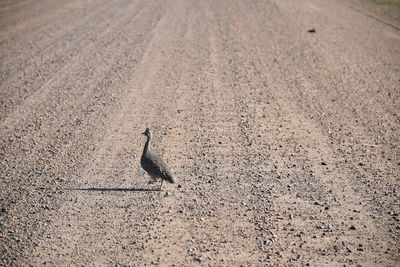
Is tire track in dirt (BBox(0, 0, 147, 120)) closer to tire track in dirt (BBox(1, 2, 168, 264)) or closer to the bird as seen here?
tire track in dirt (BBox(1, 2, 168, 264))

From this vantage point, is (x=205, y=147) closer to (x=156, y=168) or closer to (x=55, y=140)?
(x=156, y=168)

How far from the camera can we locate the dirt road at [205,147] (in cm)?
602

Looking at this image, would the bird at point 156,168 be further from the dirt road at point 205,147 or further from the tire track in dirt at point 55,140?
the tire track in dirt at point 55,140

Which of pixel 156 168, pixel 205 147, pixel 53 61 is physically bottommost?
pixel 53 61

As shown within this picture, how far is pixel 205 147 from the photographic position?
343 inches

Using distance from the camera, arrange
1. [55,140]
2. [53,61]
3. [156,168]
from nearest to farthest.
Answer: [156,168] < [55,140] < [53,61]

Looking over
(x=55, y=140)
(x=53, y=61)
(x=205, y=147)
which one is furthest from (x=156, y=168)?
(x=53, y=61)

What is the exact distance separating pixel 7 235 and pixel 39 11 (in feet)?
64.0

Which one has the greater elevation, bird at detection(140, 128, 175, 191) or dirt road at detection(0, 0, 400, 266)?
bird at detection(140, 128, 175, 191)

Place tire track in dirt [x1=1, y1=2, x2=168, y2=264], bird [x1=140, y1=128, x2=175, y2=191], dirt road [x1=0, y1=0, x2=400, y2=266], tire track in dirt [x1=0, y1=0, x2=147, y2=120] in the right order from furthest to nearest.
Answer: tire track in dirt [x1=0, y1=0, x2=147, y2=120] < tire track in dirt [x1=1, y1=2, x2=168, y2=264] < bird [x1=140, y1=128, x2=175, y2=191] < dirt road [x1=0, y1=0, x2=400, y2=266]

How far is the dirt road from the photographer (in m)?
6.02

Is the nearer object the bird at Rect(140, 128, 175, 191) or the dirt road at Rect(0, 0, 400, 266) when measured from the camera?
the dirt road at Rect(0, 0, 400, 266)

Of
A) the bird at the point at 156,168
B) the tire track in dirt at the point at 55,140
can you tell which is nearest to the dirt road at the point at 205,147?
the tire track in dirt at the point at 55,140

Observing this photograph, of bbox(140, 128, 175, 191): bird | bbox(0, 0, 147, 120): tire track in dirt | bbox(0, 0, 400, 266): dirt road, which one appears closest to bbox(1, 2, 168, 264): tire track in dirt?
bbox(0, 0, 400, 266): dirt road
